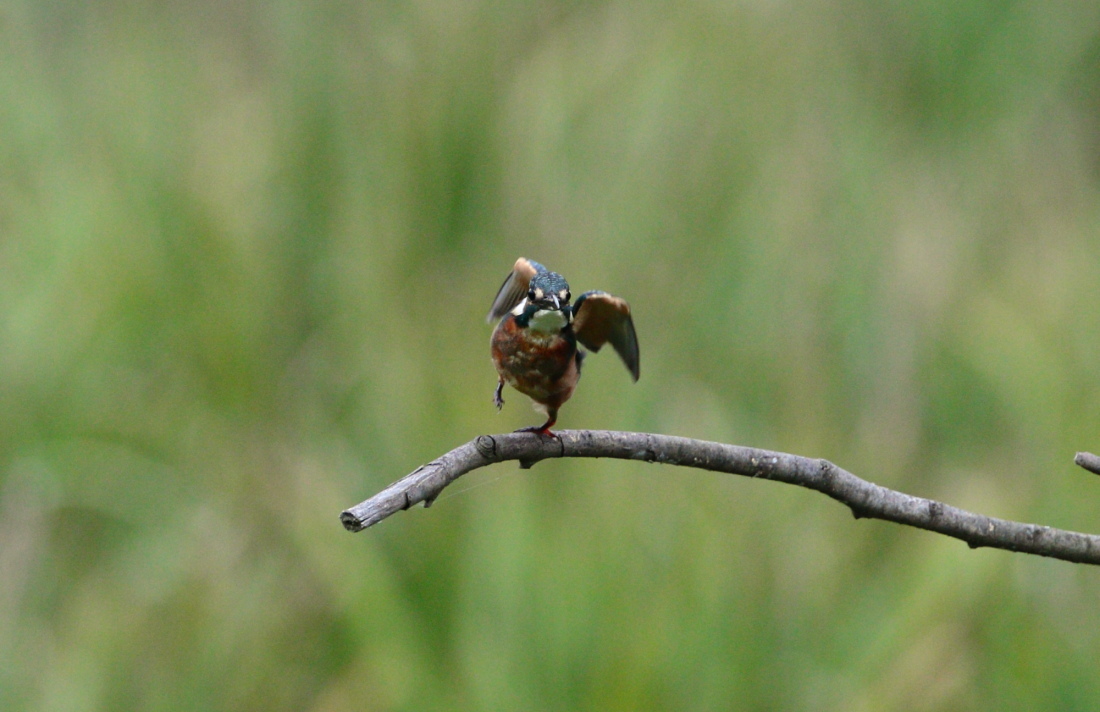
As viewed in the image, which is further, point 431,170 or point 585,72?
point 585,72

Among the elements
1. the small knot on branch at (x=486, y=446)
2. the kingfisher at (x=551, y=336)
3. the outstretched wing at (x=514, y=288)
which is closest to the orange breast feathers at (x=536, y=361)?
the kingfisher at (x=551, y=336)

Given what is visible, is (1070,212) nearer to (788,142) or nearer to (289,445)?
(788,142)

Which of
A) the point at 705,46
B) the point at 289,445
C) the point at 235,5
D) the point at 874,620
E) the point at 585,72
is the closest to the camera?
the point at 874,620

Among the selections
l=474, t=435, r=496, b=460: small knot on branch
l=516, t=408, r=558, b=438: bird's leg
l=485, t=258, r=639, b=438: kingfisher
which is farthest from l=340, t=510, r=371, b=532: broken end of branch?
l=485, t=258, r=639, b=438: kingfisher

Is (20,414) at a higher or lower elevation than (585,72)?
lower

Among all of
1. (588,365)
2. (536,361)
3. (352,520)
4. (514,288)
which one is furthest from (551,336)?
(588,365)

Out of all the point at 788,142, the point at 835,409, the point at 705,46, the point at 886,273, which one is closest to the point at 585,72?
the point at 705,46

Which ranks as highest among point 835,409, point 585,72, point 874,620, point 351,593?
point 585,72

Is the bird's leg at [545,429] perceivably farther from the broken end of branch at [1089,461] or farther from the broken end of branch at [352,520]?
the broken end of branch at [1089,461]
